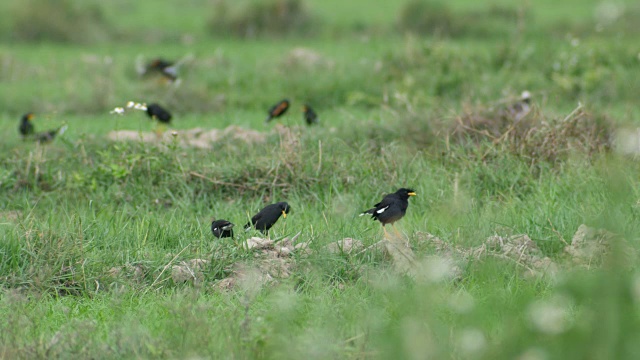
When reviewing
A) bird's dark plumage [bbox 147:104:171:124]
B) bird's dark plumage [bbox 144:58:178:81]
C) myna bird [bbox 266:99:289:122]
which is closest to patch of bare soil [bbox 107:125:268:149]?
bird's dark plumage [bbox 147:104:171:124]

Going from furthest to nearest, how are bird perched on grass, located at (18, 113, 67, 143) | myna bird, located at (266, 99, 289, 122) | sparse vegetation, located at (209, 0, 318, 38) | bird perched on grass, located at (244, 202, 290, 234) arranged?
sparse vegetation, located at (209, 0, 318, 38), myna bird, located at (266, 99, 289, 122), bird perched on grass, located at (18, 113, 67, 143), bird perched on grass, located at (244, 202, 290, 234)

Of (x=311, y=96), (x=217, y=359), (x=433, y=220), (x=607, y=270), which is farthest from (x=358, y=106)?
(x=607, y=270)

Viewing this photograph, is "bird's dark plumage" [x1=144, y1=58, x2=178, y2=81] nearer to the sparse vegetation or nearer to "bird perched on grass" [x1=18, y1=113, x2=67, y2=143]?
→ "bird perched on grass" [x1=18, y1=113, x2=67, y2=143]

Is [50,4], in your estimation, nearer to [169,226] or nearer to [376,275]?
[169,226]

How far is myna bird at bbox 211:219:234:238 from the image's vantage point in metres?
6.77

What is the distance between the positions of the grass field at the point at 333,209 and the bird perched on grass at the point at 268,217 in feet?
0.27

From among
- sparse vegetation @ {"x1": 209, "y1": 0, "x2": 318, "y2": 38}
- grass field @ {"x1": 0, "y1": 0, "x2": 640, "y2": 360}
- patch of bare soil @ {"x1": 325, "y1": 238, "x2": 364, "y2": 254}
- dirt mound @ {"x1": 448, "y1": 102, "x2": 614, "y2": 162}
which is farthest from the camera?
sparse vegetation @ {"x1": 209, "y1": 0, "x2": 318, "y2": 38}

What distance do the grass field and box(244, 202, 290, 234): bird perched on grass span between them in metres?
0.08

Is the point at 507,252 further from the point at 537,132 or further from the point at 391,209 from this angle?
the point at 537,132

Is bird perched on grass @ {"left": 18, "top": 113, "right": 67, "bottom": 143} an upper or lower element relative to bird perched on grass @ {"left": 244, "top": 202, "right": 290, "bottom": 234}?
lower

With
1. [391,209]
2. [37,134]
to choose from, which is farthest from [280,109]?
[391,209]

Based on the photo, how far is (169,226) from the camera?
7.12 metres

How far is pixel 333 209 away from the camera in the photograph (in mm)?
7352

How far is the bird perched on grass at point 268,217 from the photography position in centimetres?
704
